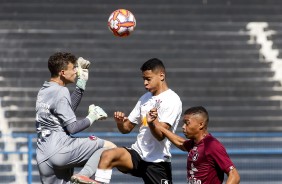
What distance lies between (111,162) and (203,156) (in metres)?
1.03

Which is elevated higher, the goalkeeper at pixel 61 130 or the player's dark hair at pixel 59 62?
the player's dark hair at pixel 59 62

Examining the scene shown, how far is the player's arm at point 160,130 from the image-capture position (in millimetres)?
7250

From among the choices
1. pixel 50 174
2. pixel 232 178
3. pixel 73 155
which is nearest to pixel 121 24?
pixel 73 155

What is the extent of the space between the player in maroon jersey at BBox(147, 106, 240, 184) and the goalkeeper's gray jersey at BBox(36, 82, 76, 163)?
103cm

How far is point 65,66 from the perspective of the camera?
738cm

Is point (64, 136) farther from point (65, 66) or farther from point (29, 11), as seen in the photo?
point (29, 11)

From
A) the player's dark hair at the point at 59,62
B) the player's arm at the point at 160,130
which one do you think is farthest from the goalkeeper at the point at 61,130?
the player's arm at the point at 160,130

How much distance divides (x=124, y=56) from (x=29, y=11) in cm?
196

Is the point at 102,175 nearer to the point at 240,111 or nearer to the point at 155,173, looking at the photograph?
the point at 155,173

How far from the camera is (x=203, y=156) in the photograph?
22.4 ft

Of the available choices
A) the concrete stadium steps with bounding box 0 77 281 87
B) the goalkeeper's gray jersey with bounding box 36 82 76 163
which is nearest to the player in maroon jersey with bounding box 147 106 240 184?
the goalkeeper's gray jersey with bounding box 36 82 76 163

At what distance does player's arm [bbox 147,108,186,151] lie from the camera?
7250 mm

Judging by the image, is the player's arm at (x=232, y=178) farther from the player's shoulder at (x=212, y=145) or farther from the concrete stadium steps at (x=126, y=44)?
the concrete stadium steps at (x=126, y=44)

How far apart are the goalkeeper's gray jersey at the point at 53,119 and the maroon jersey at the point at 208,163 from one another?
1.12 m
